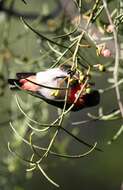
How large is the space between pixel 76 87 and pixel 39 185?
2978mm

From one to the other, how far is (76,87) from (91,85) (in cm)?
11

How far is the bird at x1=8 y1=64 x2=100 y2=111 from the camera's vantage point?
1227mm

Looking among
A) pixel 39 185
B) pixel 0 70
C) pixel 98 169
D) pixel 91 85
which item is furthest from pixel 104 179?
pixel 91 85

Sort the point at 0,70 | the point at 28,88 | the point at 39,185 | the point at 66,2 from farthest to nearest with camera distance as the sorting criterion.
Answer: the point at 39,185, the point at 0,70, the point at 66,2, the point at 28,88

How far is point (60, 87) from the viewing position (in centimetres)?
124

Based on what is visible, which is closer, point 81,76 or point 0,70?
point 81,76

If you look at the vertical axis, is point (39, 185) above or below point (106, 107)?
below

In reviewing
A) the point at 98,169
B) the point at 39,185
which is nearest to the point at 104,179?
the point at 98,169

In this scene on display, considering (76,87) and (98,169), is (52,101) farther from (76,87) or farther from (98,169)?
(98,169)

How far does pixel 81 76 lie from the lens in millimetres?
1222

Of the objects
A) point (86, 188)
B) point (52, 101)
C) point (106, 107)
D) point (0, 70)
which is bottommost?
point (86, 188)

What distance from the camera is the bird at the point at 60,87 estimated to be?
1227mm

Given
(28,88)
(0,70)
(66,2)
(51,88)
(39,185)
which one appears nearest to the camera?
(51,88)

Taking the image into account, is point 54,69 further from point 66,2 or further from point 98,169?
point 98,169
